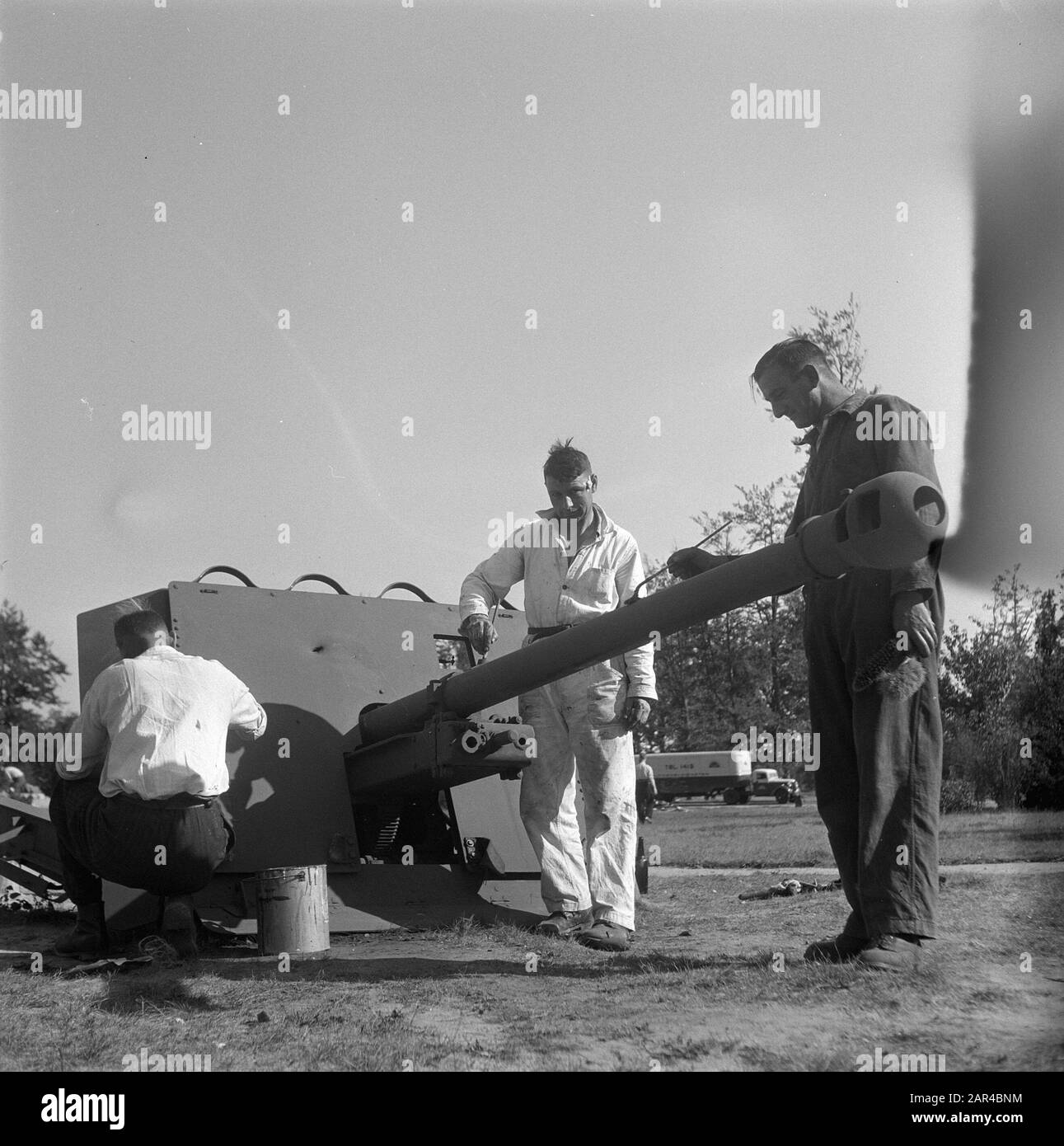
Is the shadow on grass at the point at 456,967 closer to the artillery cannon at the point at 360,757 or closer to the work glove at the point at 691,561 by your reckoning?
the artillery cannon at the point at 360,757

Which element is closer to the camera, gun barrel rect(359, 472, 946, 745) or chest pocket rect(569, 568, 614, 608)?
gun barrel rect(359, 472, 946, 745)

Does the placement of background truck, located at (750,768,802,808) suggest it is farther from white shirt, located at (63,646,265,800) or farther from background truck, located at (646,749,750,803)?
white shirt, located at (63,646,265,800)

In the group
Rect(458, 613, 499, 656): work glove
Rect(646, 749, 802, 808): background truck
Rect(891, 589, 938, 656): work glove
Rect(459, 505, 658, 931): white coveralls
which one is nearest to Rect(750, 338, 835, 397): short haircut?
Rect(891, 589, 938, 656): work glove

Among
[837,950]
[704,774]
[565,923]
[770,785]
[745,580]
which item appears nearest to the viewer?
[745,580]

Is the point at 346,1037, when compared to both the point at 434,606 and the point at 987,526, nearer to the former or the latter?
the point at 987,526

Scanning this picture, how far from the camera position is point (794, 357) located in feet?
14.8

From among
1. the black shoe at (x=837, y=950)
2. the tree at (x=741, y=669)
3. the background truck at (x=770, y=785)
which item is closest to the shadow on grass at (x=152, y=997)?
the black shoe at (x=837, y=950)

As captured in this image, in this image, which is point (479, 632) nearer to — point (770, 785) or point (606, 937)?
point (606, 937)

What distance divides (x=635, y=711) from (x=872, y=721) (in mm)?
1451

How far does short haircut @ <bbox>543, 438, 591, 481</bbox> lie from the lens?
18.6 ft

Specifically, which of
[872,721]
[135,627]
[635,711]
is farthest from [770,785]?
[872,721]

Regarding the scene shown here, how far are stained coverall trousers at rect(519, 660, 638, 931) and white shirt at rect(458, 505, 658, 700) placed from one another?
21 centimetres
